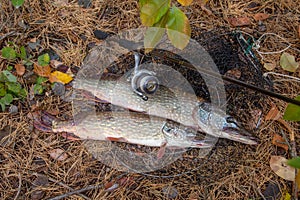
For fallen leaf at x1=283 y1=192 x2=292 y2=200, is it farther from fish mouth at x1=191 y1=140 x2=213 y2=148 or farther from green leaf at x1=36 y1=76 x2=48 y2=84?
green leaf at x1=36 y1=76 x2=48 y2=84

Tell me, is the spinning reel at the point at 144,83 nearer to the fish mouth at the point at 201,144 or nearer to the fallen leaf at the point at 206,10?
the fish mouth at the point at 201,144

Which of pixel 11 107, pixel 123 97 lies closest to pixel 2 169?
pixel 11 107

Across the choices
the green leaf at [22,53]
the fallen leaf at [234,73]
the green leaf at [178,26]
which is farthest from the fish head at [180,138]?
the green leaf at [22,53]

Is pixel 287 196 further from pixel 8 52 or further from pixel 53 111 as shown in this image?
pixel 8 52

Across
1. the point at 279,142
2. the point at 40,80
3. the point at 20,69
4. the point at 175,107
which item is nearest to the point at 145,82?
the point at 175,107

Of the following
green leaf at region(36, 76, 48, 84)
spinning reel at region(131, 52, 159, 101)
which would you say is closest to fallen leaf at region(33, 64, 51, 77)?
green leaf at region(36, 76, 48, 84)
